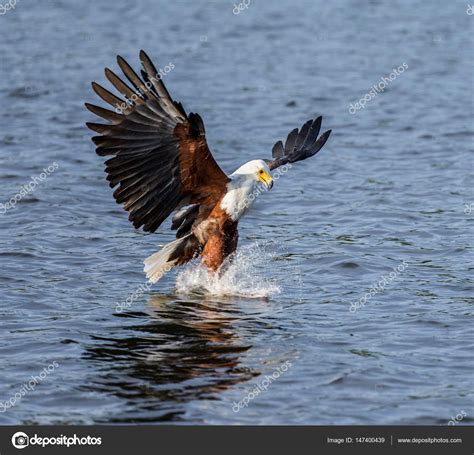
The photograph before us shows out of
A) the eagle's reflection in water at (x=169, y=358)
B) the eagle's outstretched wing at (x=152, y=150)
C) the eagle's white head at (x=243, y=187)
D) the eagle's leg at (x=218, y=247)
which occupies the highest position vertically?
the eagle's outstretched wing at (x=152, y=150)

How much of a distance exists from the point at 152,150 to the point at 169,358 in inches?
73.4

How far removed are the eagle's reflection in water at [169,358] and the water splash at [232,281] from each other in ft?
1.14

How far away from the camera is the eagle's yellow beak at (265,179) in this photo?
931 cm

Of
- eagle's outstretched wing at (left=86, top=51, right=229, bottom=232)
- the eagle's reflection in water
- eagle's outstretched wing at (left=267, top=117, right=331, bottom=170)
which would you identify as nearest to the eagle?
eagle's outstretched wing at (left=86, top=51, right=229, bottom=232)

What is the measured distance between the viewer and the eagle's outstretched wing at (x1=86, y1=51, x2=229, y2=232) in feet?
27.9

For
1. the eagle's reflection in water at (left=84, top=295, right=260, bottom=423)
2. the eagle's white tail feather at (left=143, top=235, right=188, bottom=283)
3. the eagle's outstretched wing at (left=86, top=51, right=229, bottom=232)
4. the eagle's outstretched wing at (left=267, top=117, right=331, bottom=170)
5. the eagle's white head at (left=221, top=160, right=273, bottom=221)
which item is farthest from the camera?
the eagle's outstretched wing at (left=267, top=117, right=331, bottom=170)

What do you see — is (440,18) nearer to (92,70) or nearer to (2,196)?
(92,70)

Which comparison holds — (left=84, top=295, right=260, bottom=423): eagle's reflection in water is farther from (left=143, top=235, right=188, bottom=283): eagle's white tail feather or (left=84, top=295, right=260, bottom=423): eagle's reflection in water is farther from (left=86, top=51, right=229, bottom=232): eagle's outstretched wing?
(left=86, top=51, right=229, bottom=232): eagle's outstretched wing

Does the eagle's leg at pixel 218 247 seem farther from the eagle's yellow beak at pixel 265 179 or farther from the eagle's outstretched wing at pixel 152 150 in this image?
the eagle's yellow beak at pixel 265 179

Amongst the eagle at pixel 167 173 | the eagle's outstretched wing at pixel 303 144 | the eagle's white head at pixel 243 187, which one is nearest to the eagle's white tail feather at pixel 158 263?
the eagle at pixel 167 173

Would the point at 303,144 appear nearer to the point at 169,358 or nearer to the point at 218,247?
the point at 218,247

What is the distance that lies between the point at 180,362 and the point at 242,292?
6.45ft

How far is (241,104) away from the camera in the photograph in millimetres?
16812

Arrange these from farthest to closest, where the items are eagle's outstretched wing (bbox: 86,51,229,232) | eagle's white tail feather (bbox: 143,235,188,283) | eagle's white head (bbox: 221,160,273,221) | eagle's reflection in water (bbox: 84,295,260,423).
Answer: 1. eagle's white tail feather (bbox: 143,235,188,283)
2. eagle's white head (bbox: 221,160,273,221)
3. eagle's outstretched wing (bbox: 86,51,229,232)
4. eagle's reflection in water (bbox: 84,295,260,423)
